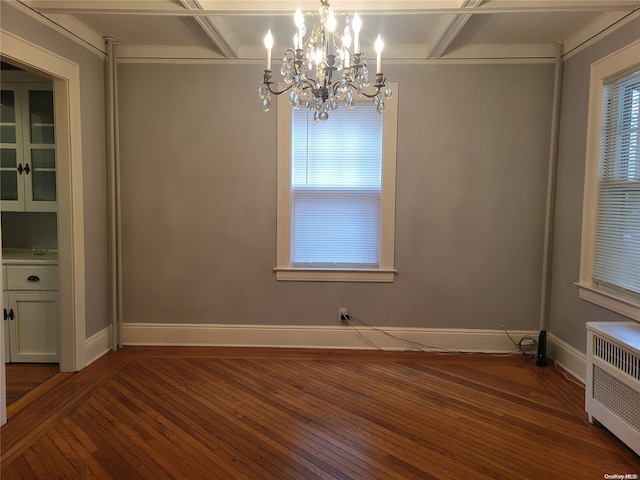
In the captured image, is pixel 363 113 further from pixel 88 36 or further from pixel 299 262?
pixel 88 36

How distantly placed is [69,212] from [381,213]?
2.49 m

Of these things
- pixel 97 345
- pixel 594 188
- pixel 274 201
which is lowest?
pixel 97 345

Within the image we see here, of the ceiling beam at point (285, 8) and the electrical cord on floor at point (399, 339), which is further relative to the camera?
the electrical cord on floor at point (399, 339)

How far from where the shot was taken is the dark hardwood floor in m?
2.77

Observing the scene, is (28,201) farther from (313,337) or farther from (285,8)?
(313,337)

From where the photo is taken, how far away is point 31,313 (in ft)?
10.4

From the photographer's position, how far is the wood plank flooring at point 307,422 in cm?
204

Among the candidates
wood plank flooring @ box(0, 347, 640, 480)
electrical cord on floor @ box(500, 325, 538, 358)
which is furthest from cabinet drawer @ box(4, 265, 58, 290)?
electrical cord on floor @ box(500, 325, 538, 358)

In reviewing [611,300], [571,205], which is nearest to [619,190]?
[571,205]

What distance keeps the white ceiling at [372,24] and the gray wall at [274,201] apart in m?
0.16

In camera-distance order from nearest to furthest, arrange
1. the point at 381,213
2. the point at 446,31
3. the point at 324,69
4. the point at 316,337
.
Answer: the point at 324,69, the point at 446,31, the point at 381,213, the point at 316,337

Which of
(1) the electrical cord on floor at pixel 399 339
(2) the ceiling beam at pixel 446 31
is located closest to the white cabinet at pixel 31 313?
(1) the electrical cord on floor at pixel 399 339

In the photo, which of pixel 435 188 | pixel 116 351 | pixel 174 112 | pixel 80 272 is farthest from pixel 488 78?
pixel 116 351

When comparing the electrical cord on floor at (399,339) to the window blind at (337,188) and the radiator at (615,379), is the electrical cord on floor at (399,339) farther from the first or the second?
the radiator at (615,379)
